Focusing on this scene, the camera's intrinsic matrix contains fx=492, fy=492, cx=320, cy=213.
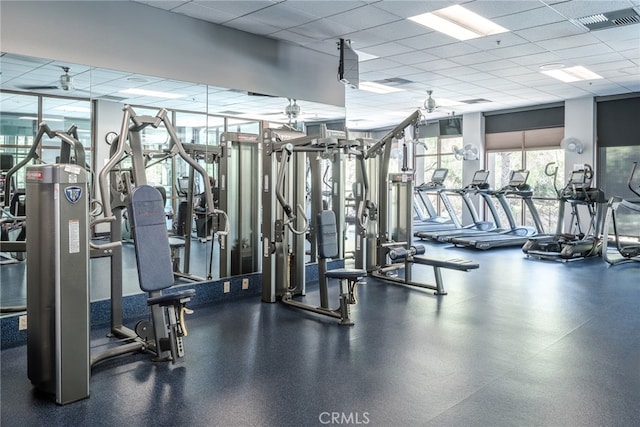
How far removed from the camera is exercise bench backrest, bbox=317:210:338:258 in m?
4.90

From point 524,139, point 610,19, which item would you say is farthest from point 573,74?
point 524,139

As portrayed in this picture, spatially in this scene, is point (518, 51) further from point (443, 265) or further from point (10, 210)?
point (10, 210)

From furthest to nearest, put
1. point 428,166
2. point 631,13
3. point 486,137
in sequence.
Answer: point 428,166 → point 486,137 → point 631,13

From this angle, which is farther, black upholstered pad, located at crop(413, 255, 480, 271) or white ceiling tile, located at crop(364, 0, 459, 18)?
black upholstered pad, located at crop(413, 255, 480, 271)

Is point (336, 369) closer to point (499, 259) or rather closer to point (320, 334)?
point (320, 334)

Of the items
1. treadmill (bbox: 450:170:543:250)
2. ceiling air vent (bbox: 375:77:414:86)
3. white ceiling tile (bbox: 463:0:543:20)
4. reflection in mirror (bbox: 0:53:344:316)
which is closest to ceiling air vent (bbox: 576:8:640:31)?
white ceiling tile (bbox: 463:0:543:20)

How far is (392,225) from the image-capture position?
770 cm

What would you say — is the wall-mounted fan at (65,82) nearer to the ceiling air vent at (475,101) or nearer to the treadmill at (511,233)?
the treadmill at (511,233)

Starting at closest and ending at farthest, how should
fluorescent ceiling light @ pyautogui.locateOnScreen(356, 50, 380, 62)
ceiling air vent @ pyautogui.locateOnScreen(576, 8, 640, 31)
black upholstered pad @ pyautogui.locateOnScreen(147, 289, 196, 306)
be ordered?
black upholstered pad @ pyautogui.locateOnScreen(147, 289, 196, 306) < ceiling air vent @ pyautogui.locateOnScreen(576, 8, 640, 31) < fluorescent ceiling light @ pyautogui.locateOnScreen(356, 50, 380, 62)

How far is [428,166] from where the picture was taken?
46.2 ft

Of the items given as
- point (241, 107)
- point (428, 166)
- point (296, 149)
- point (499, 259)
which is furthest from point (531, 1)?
point (428, 166)

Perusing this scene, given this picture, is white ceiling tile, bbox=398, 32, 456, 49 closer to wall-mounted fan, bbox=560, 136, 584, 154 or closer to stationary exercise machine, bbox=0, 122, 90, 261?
stationary exercise machine, bbox=0, 122, 90, 261

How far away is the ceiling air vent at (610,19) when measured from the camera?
5230 millimetres

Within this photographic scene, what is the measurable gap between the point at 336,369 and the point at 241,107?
A: 3.59 metres
